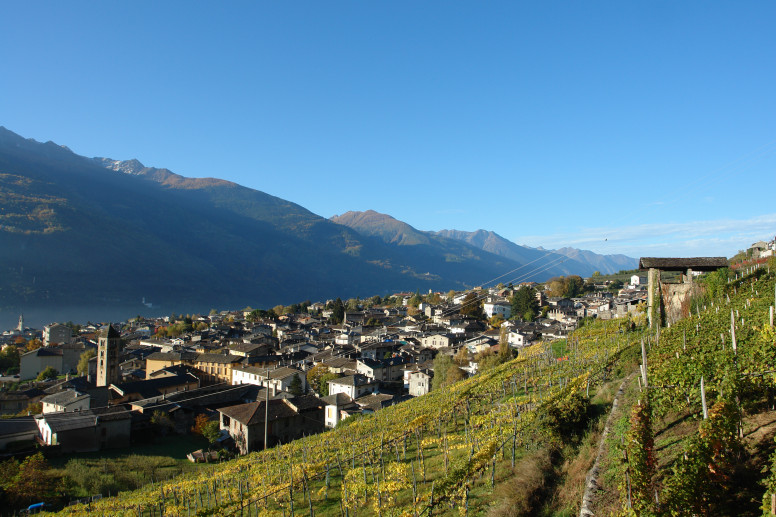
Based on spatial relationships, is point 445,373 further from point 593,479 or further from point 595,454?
point 593,479

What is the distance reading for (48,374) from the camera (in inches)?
2376

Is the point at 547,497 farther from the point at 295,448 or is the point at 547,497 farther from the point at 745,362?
the point at 295,448

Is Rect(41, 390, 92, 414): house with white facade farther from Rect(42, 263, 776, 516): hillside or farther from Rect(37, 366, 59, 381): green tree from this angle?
Rect(37, 366, 59, 381): green tree

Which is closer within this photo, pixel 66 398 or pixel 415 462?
pixel 415 462

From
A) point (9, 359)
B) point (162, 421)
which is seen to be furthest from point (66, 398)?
point (9, 359)

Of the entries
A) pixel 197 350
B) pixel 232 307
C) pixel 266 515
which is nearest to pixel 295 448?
pixel 266 515

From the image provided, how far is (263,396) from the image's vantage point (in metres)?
40.5

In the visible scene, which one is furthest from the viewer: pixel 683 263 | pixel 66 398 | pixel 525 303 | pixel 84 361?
pixel 525 303

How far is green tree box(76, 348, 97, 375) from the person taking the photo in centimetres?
6308

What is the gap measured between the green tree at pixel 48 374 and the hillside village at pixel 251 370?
0.17 metres

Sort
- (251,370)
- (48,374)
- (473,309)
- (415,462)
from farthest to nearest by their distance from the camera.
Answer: (473,309) < (48,374) < (251,370) < (415,462)

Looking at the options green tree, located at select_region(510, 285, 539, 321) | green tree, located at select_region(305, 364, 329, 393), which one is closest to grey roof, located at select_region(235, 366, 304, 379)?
green tree, located at select_region(305, 364, 329, 393)

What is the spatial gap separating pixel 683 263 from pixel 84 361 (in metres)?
73.3

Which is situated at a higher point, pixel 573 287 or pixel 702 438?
pixel 702 438
